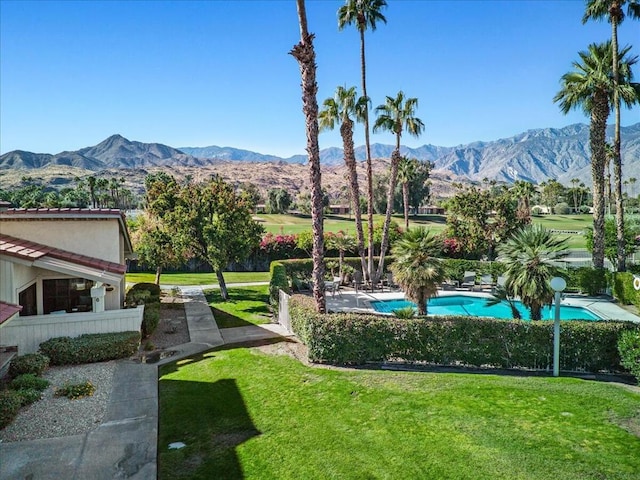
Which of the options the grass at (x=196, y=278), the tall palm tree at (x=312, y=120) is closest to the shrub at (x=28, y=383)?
the tall palm tree at (x=312, y=120)

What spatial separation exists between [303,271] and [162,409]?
18.6 m

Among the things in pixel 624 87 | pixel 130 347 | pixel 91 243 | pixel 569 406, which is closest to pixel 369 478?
pixel 569 406

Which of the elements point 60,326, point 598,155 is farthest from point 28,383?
point 598,155

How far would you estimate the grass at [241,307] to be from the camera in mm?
18750

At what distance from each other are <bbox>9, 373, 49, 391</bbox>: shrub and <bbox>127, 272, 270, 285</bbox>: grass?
1975cm

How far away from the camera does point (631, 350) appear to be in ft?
36.0

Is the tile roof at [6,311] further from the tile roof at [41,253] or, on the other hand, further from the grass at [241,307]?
the grass at [241,307]

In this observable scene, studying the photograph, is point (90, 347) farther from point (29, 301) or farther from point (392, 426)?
point (392, 426)

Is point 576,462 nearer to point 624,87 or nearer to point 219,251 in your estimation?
point 219,251

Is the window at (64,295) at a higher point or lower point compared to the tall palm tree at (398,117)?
lower

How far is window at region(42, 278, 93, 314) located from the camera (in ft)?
49.8

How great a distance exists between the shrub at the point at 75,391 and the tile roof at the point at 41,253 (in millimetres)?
4030

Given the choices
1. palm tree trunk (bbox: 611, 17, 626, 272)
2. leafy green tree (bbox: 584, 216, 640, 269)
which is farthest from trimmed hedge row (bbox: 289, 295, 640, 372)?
leafy green tree (bbox: 584, 216, 640, 269)

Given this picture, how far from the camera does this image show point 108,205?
94.3 meters
